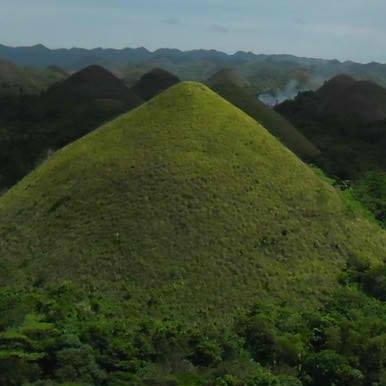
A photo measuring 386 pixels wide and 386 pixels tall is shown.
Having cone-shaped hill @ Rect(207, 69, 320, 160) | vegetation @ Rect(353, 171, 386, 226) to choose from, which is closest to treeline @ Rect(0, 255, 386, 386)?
vegetation @ Rect(353, 171, 386, 226)

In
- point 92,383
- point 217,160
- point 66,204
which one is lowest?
point 92,383

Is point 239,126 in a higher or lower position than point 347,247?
higher

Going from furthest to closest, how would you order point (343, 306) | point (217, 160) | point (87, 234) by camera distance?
1. point (217, 160)
2. point (87, 234)
3. point (343, 306)

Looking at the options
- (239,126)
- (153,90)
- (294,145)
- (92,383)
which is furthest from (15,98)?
(92,383)

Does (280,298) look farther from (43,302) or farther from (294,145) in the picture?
(294,145)

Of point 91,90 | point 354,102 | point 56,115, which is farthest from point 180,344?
point 354,102

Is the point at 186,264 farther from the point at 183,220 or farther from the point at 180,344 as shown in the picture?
the point at 180,344

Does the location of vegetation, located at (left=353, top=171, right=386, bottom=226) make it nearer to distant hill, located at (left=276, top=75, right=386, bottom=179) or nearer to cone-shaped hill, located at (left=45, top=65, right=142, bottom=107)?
distant hill, located at (left=276, top=75, right=386, bottom=179)
